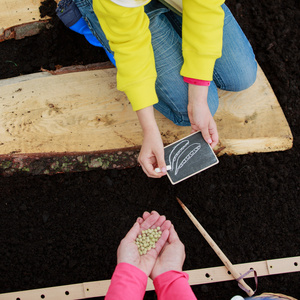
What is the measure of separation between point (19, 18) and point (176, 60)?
1.06m

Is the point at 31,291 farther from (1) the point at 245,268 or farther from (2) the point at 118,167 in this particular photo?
(1) the point at 245,268

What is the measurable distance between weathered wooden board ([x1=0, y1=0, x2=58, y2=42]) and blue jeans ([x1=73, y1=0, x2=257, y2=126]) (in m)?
0.55

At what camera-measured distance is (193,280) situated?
5.19 feet

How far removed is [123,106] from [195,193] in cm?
64

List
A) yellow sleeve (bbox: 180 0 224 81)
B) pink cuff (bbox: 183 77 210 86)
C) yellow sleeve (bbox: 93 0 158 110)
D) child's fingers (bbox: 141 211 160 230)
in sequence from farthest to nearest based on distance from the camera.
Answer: child's fingers (bbox: 141 211 160 230) < pink cuff (bbox: 183 77 210 86) < yellow sleeve (bbox: 180 0 224 81) < yellow sleeve (bbox: 93 0 158 110)

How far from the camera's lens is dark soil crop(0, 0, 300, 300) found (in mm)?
1626

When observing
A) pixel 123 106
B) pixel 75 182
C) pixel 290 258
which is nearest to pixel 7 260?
pixel 75 182

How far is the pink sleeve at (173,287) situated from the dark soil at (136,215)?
0.37 m

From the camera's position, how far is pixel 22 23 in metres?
1.85

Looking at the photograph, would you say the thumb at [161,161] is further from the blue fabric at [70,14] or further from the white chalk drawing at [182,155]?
the blue fabric at [70,14]

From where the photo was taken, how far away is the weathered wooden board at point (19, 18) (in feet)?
6.04

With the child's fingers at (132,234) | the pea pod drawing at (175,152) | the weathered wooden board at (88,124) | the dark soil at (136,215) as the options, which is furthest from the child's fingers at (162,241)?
the weathered wooden board at (88,124)

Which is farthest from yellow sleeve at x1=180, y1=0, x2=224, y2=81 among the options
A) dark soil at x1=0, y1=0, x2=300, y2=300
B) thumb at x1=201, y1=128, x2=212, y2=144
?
dark soil at x1=0, y1=0, x2=300, y2=300

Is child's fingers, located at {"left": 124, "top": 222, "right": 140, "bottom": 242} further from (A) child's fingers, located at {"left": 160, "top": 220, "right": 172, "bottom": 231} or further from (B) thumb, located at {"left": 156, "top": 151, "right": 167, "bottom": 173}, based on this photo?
(B) thumb, located at {"left": 156, "top": 151, "right": 167, "bottom": 173}
